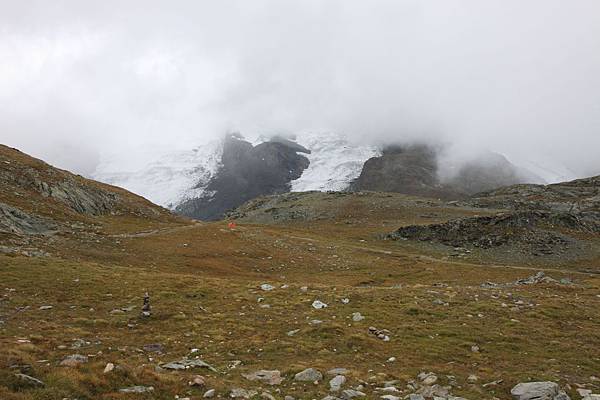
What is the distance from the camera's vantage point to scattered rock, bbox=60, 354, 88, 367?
1588cm

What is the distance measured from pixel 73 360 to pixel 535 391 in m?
16.1

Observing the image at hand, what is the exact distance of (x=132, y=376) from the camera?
15.2 meters

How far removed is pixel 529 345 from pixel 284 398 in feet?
44.0

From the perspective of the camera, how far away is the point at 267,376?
56.4ft

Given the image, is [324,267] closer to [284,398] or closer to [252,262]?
[252,262]

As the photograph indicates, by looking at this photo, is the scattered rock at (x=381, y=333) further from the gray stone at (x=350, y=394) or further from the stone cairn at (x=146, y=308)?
the stone cairn at (x=146, y=308)

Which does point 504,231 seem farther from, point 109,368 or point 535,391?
point 109,368

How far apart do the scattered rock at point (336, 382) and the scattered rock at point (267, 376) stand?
1.87 m

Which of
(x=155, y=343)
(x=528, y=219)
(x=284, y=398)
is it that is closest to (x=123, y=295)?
(x=155, y=343)

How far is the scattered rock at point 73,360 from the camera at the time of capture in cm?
1588

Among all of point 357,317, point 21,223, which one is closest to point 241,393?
point 357,317

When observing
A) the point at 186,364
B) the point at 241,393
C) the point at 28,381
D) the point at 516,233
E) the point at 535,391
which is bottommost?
the point at 535,391

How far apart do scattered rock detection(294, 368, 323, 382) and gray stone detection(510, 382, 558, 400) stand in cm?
678

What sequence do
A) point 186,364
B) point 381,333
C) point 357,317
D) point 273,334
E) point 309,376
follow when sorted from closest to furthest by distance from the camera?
point 309,376 < point 186,364 < point 273,334 < point 381,333 < point 357,317
